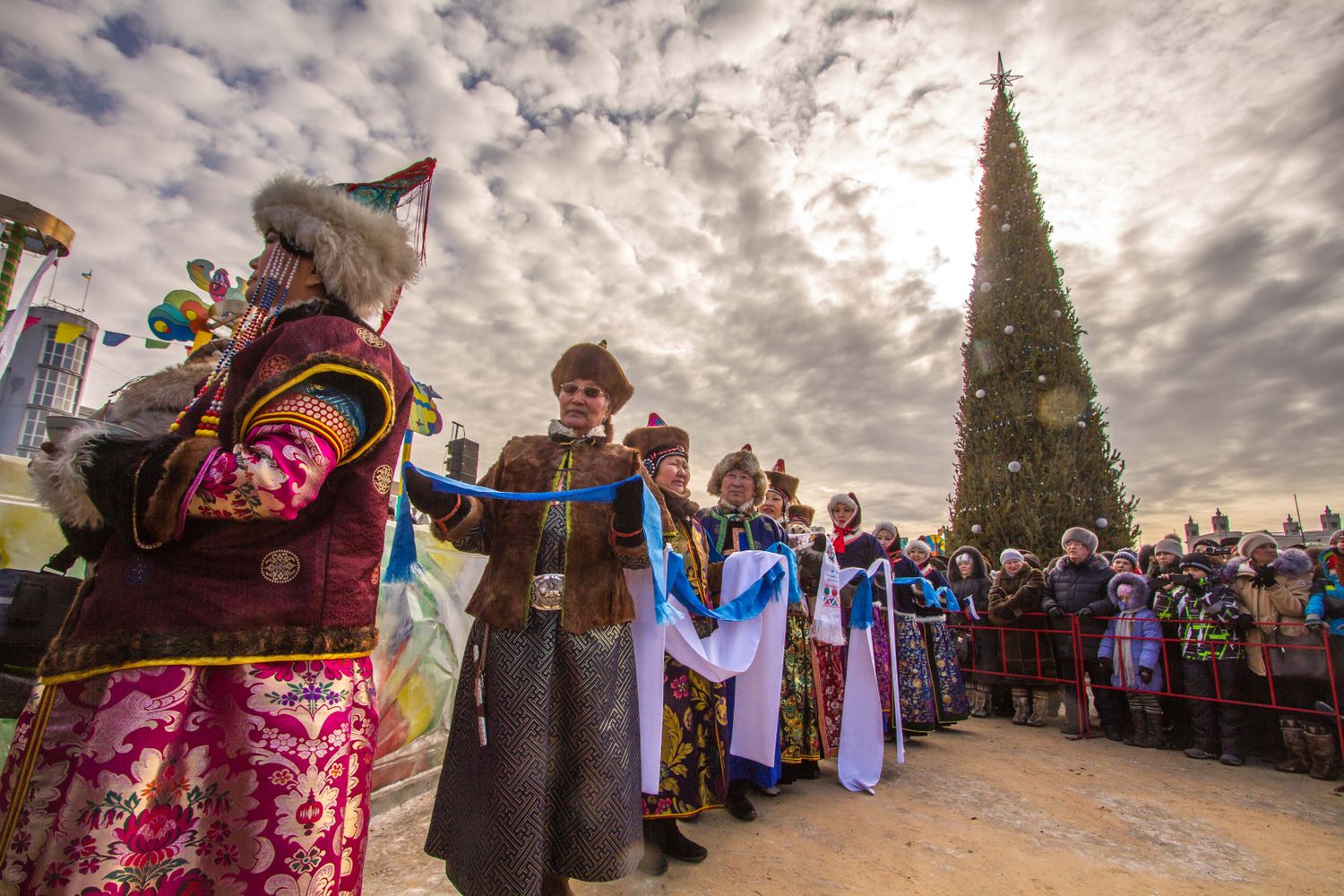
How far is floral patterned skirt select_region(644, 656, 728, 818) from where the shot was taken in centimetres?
345

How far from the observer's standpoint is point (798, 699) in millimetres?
4961

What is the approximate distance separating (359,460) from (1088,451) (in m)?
11.4

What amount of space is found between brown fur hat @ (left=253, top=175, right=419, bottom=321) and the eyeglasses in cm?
130

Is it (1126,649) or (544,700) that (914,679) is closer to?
(1126,649)

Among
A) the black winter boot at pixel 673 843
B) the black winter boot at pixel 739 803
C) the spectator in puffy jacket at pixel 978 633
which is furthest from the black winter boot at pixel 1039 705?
the black winter boot at pixel 673 843

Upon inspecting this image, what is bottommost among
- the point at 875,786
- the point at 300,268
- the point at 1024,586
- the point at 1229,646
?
the point at 875,786

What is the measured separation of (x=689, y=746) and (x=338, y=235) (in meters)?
3.08

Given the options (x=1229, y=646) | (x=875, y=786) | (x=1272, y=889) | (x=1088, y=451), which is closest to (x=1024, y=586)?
(x=1229, y=646)

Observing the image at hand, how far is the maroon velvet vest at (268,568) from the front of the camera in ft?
4.19

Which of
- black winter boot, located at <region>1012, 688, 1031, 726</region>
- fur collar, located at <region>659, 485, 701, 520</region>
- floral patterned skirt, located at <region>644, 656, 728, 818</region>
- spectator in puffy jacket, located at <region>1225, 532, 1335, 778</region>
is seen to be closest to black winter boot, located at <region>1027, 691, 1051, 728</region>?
black winter boot, located at <region>1012, 688, 1031, 726</region>

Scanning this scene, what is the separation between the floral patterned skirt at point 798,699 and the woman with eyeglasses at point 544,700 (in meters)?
2.54

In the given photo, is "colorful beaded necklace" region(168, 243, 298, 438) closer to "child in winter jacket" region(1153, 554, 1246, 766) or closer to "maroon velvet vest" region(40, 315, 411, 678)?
"maroon velvet vest" region(40, 315, 411, 678)

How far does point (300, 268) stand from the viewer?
1712mm

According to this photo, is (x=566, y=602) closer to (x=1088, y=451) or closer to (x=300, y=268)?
(x=300, y=268)
